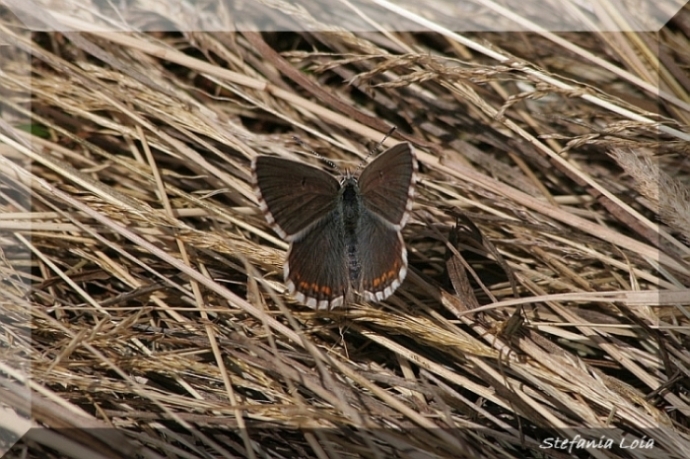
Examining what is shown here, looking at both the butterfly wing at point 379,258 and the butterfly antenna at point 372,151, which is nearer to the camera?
the butterfly wing at point 379,258

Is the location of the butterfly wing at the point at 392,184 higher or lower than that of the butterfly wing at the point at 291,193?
higher

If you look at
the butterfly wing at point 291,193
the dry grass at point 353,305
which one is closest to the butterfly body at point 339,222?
the butterfly wing at point 291,193

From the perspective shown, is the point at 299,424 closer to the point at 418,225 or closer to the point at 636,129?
the point at 418,225

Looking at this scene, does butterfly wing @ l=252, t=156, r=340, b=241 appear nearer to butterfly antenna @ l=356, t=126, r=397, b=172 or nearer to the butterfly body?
the butterfly body

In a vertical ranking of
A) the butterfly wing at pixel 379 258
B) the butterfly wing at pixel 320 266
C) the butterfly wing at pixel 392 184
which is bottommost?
the butterfly wing at pixel 320 266

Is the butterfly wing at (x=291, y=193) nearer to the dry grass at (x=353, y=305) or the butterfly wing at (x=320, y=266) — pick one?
the butterfly wing at (x=320, y=266)
